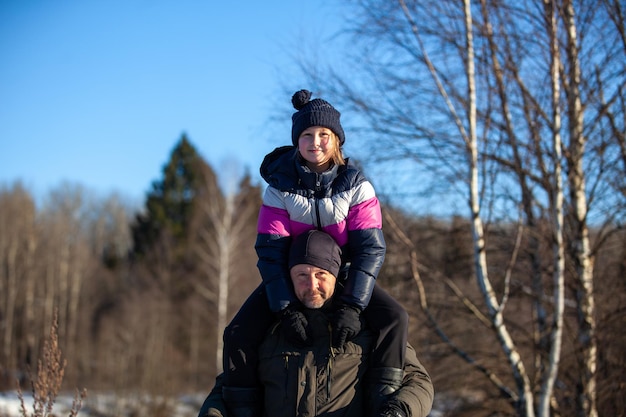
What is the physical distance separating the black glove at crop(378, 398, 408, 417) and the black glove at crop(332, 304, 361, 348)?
31cm

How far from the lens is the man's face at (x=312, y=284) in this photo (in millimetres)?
2640

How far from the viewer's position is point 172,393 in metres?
23.7

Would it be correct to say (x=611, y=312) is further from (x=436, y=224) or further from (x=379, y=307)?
(x=379, y=307)

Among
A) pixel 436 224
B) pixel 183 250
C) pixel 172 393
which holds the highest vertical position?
pixel 183 250

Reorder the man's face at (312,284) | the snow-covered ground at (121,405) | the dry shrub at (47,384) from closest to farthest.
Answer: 1. the man's face at (312,284)
2. the dry shrub at (47,384)
3. the snow-covered ground at (121,405)

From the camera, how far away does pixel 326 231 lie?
279cm

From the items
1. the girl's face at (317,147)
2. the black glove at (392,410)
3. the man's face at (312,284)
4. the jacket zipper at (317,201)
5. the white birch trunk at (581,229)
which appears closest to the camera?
the black glove at (392,410)

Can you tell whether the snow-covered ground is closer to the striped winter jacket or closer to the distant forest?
the distant forest

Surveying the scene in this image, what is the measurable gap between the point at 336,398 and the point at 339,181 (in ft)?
3.11

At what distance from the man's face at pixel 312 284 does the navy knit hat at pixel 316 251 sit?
0.02m

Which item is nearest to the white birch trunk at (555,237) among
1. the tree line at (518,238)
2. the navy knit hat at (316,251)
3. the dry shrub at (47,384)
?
the tree line at (518,238)

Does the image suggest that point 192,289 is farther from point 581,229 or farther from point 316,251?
point 316,251

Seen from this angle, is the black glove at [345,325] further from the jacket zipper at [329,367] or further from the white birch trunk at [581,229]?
the white birch trunk at [581,229]

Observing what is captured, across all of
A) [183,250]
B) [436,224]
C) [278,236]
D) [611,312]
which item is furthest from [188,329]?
[278,236]
